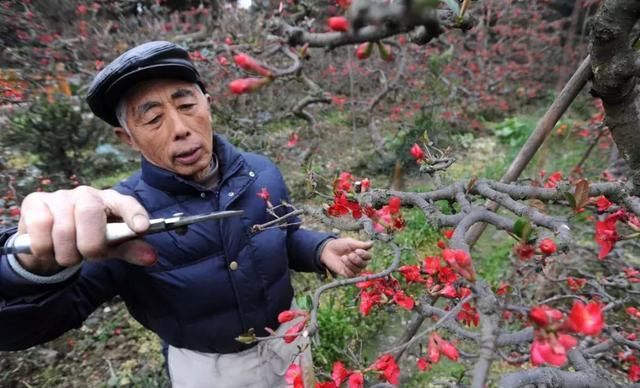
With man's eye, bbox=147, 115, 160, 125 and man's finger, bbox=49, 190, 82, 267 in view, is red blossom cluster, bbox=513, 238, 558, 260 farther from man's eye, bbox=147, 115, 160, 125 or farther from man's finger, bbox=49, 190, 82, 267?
man's eye, bbox=147, 115, 160, 125

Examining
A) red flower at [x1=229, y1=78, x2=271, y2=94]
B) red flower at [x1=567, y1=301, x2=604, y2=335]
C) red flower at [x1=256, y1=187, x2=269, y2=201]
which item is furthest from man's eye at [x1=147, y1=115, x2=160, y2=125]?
red flower at [x1=567, y1=301, x2=604, y2=335]

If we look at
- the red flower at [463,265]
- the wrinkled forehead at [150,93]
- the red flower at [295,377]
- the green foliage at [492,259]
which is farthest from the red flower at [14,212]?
A: the green foliage at [492,259]

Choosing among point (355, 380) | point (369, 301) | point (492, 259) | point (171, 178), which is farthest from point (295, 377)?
point (492, 259)

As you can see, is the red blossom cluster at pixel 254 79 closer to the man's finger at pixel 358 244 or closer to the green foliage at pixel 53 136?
the man's finger at pixel 358 244

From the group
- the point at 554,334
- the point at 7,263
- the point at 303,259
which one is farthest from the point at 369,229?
the point at 7,263

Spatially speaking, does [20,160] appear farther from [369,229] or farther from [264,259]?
[369,229]

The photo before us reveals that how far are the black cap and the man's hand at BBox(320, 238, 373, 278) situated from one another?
80 centimetres

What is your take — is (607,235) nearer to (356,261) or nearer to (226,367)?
(356,261)

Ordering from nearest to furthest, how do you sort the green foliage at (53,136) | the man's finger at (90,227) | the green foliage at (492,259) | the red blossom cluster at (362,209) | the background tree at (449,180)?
the background tree at (449,180) → the man's finger at (90,227) → the red blossom cluster at (362,209) → the green foliage at (492,259) → the green foliage at (53,136)

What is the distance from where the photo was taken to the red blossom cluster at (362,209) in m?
1.07

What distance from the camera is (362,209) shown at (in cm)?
113

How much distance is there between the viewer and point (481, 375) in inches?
18.4

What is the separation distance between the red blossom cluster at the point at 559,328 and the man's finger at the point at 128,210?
26.6 inches

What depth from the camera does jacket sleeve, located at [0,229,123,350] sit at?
896 millimetres
